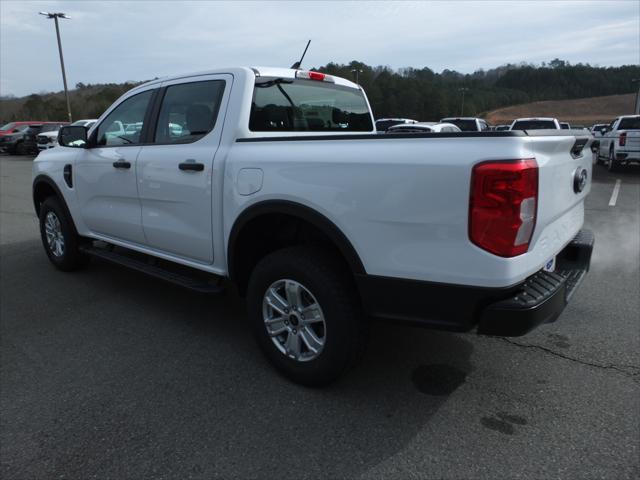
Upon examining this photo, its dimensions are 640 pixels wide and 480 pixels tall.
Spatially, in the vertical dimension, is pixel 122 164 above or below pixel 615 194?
above

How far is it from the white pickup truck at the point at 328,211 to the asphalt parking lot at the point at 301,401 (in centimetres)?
41

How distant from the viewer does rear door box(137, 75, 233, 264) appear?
326cm

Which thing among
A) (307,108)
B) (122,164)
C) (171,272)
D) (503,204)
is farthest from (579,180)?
(122,164)

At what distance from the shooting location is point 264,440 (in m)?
2.45

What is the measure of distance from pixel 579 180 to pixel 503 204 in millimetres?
987

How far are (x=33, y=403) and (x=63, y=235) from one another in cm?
263

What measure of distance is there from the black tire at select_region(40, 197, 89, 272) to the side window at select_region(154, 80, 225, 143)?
1.87m

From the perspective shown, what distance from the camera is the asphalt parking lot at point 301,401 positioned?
2.28 metres

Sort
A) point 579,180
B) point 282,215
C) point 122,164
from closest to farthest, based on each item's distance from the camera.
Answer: point 579,180 → point 282,215 → point 122,164

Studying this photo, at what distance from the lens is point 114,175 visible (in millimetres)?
4094

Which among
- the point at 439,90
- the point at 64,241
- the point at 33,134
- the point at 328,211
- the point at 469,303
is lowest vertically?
the point at 64,241

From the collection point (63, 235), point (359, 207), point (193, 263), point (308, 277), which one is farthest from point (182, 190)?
point (63, 235)

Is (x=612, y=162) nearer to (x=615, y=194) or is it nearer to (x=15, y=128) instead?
(x=615, y=194)

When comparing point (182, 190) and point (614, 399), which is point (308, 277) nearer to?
point (182, 190)
